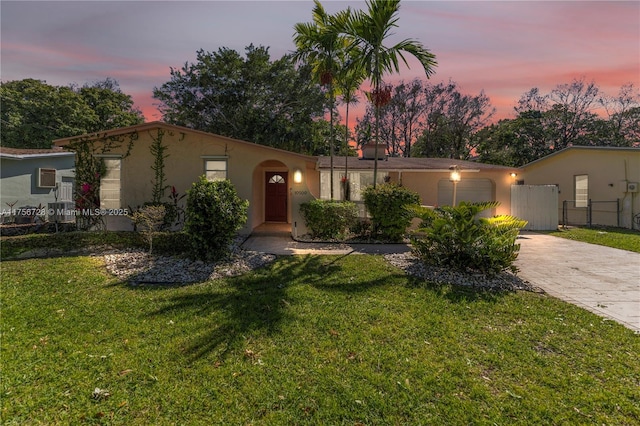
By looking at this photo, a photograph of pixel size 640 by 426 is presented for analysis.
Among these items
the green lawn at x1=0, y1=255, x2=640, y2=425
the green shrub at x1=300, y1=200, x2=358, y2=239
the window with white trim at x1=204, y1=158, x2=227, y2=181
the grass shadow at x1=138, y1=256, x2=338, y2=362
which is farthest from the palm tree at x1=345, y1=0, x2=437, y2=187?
the green lawn at x1=0, y1=255, x2=640, y2=425

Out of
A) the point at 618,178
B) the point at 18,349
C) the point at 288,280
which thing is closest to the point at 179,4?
the point at 288,280

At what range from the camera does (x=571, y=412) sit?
2383 millimetres

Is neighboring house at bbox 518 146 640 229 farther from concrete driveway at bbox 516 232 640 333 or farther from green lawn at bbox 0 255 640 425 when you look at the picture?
green lawn at bbox 0 255 640 425

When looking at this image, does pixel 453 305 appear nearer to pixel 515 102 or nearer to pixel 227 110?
pixel 227 110

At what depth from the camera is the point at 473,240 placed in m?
5.88

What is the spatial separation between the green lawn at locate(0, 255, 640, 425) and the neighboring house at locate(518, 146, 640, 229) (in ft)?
43.5

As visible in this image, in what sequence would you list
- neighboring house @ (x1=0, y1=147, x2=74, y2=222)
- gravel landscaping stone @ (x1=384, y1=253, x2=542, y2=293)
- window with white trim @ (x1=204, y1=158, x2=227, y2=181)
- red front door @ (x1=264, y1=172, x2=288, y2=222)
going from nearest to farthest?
gravel landscaping stone @ (x1=384, y1=253, x2=542, y2=293) < window with white trim @ (x1=204, y1=158, x2=227, y2=181) < neighboring house @ (x1=0, y1=147, x2=74, y2=222) < red front door @ (x1=264, y1=172, x2=288, y2=222)

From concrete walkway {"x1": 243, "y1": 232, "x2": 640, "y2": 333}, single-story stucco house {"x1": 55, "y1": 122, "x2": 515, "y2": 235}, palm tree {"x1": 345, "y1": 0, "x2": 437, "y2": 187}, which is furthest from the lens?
single-story stucco house {"x1": 55, "y1": 122, "x2": 515, "y2": 235}

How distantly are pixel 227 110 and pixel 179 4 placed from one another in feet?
55.5

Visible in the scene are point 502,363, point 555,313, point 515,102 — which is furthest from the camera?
point 515,102

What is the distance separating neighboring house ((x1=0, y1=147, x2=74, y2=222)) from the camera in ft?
41.5

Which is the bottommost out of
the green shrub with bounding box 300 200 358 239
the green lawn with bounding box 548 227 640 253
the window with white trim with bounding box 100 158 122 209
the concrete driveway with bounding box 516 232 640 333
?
the concrete driveway with bounding box 516 232 640 333

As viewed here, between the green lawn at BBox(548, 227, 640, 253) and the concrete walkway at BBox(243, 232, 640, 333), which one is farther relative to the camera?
the green lawn at BBox(548, 227, 640, 253)

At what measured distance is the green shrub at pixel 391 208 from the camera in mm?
9227
